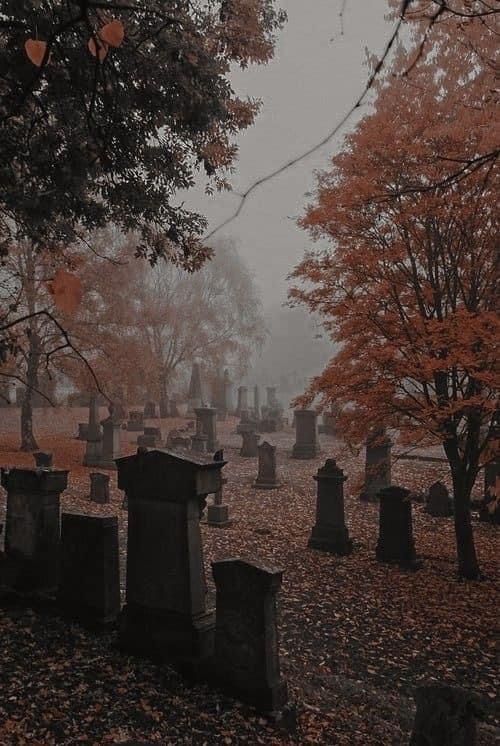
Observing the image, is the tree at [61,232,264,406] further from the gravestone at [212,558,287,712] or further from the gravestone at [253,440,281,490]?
the gravestone at [253,440,281,490]

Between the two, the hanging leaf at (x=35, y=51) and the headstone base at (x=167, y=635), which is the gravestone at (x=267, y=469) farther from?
the hanging leaf at (x=35, y=51)

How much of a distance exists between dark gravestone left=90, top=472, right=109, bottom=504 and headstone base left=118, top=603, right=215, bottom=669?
27.9 ft

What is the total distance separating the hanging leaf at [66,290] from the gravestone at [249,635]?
3421mm

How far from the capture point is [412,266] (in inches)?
338

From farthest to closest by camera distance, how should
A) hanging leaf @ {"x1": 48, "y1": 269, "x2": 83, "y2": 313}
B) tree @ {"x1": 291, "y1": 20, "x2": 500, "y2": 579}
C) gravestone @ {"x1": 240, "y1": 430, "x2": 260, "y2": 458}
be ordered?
gravestone @ {"x1": 240, "y1": 430, "x2": 260, "y2": 458}, tree @ {"x1": 291, "y1": 20, "x2": 500, "y2": 579}, hanging leaf @ {"x1": 48, "y1": 269, "x2": 83, "y2": 313}

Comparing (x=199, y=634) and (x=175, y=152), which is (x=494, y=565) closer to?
(x=199, y=634)

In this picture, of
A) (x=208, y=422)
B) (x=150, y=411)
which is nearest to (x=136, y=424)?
(x=150, y=411)

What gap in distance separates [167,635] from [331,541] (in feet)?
19.3

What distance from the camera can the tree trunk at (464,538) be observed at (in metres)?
8.72

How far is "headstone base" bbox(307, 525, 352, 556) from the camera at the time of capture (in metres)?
10.4

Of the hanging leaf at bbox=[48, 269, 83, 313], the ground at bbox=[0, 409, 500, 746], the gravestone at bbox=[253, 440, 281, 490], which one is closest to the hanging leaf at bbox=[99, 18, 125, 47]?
the hanging leaf at bbox=[48, 269, 83, 313]

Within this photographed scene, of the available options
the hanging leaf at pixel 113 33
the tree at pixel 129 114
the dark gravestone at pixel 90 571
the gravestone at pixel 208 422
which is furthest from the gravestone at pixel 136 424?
the hanging leaf at pixel 113 33

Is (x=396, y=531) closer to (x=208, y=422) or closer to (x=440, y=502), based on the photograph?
(x=440, y=502)

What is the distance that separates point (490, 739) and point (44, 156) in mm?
7269
